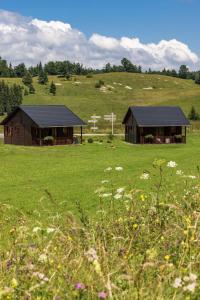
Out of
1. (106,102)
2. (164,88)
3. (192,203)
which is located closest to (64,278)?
(192,203)

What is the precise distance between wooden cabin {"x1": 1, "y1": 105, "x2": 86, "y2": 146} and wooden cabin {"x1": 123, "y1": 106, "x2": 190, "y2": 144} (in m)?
7.48

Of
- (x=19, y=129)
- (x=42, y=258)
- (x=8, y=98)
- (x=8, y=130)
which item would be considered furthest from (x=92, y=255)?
(x=8, y=98)

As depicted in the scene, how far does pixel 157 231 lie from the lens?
633 cm

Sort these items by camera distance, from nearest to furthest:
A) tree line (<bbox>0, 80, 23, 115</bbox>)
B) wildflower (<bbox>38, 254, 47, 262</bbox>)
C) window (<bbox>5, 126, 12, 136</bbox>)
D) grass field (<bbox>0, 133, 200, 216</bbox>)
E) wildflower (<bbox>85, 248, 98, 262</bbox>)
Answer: wildflower (<bbox>85, 248, 98, 262</bbox>), wildflower (<bbox>38, 254, 47, 262</bbox>), grass field (<bbox>0, 133, 200, 216</bbox>), window (<bbox>5, 126, 12, 136</bbox>), tree line (<bbox>0, 80, 23, 115</bbox>)

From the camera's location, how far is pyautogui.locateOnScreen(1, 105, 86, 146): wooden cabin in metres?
55.4

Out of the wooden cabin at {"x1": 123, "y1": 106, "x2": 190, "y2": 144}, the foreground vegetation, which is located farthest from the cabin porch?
the foreground vegetation

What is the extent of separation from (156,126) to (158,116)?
7.69 ft

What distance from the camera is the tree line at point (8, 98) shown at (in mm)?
117938

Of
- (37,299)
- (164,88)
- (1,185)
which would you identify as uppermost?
(164,88)

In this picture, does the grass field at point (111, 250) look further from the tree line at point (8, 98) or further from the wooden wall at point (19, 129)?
the tree line at point (8, 98)

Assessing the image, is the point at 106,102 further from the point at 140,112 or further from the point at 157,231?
the point at 157,231

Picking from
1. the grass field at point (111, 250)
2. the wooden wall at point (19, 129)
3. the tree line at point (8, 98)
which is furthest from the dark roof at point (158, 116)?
the tree line at point (8, 98)

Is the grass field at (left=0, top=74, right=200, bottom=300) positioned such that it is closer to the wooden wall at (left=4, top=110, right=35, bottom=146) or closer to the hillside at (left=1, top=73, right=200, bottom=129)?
the wooden wall at (left=4, top=110, right=35, bottom=146)

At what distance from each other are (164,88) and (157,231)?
165m
